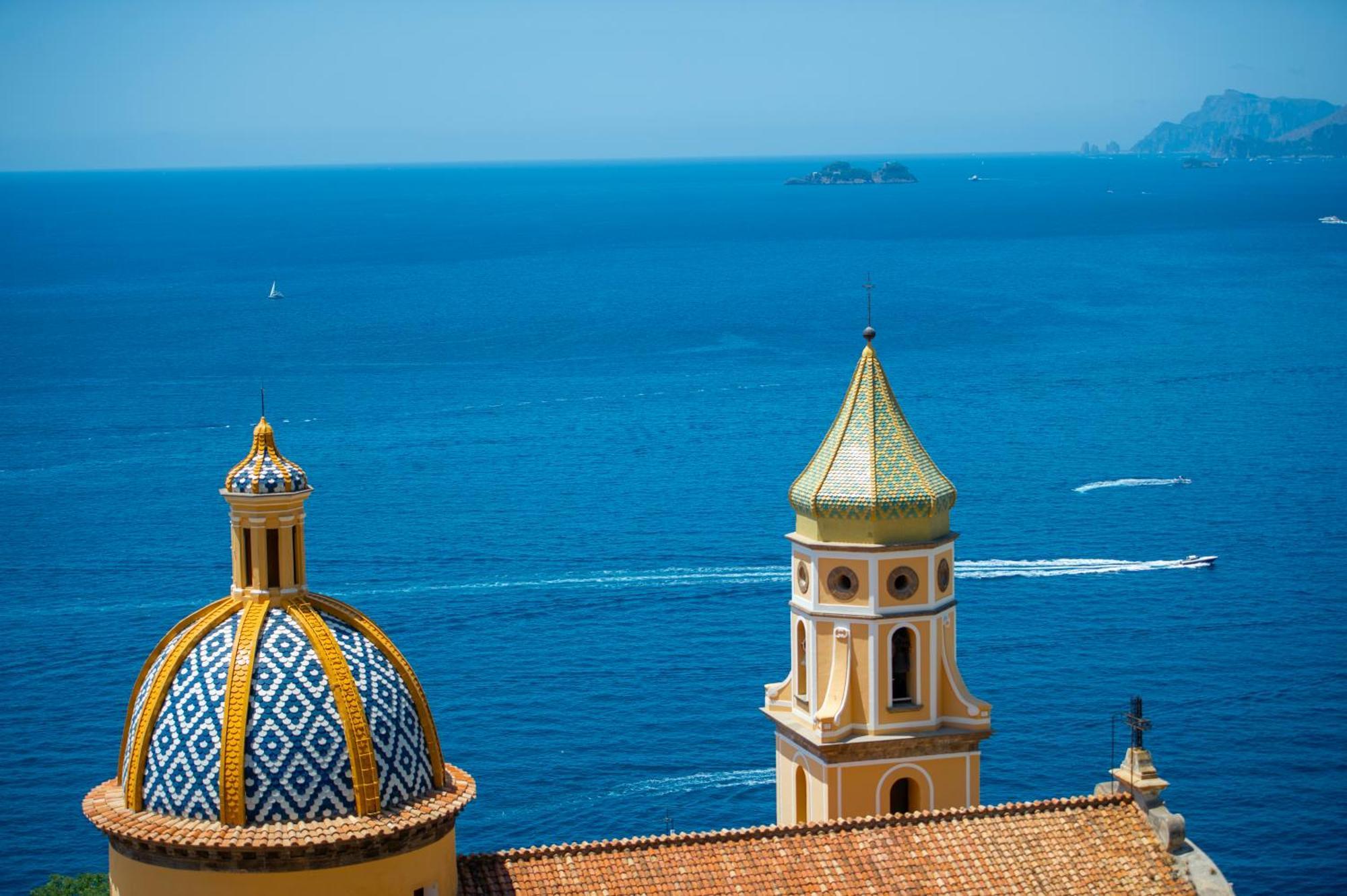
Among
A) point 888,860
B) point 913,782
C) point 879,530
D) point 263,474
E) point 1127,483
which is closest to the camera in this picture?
point 263,474

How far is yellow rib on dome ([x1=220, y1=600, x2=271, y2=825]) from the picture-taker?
27266 mm

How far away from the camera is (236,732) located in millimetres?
27406

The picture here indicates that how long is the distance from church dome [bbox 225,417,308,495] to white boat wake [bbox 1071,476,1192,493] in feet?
315

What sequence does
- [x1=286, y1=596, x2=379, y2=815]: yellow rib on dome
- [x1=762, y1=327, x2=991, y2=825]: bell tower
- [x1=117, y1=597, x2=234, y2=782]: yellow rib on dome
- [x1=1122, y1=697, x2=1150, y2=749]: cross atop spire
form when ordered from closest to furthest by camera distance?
[x1=286, y1=596, x2=379, y2=815]: yellow rib on dome
[x1=117, y1=597, x2=234, y2=782]: yellow rib on dome
[x1=1122, y1=697, x2=1150, y2=749]: cross atop spire
[x1=762, y1=327, x2=991, y2=825]: bell tower

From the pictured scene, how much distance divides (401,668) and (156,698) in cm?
322

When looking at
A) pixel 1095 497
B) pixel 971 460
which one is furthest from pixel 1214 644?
pixel 971 460

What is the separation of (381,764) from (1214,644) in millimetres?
71286

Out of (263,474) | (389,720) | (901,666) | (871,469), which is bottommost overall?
(901,666)

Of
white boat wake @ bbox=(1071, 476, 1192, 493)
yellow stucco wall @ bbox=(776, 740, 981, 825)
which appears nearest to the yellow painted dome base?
yellow stucco wall @ bbox=(776, 740, 981, 825)

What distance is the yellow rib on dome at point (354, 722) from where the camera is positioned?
27.6 metres

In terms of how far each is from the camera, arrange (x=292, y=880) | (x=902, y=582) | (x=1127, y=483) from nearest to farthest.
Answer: (x=292, y=880)
(x=902, y=582)
(x=1127, y=483)

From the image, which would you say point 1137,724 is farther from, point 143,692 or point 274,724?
point 143,692

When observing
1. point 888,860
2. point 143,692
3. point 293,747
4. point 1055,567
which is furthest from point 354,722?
point 1055,567

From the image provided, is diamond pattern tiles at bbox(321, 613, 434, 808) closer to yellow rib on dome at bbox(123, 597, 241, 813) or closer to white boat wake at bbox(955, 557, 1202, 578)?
yellow rib on dome at bbox(123, 597, 241, 813)
